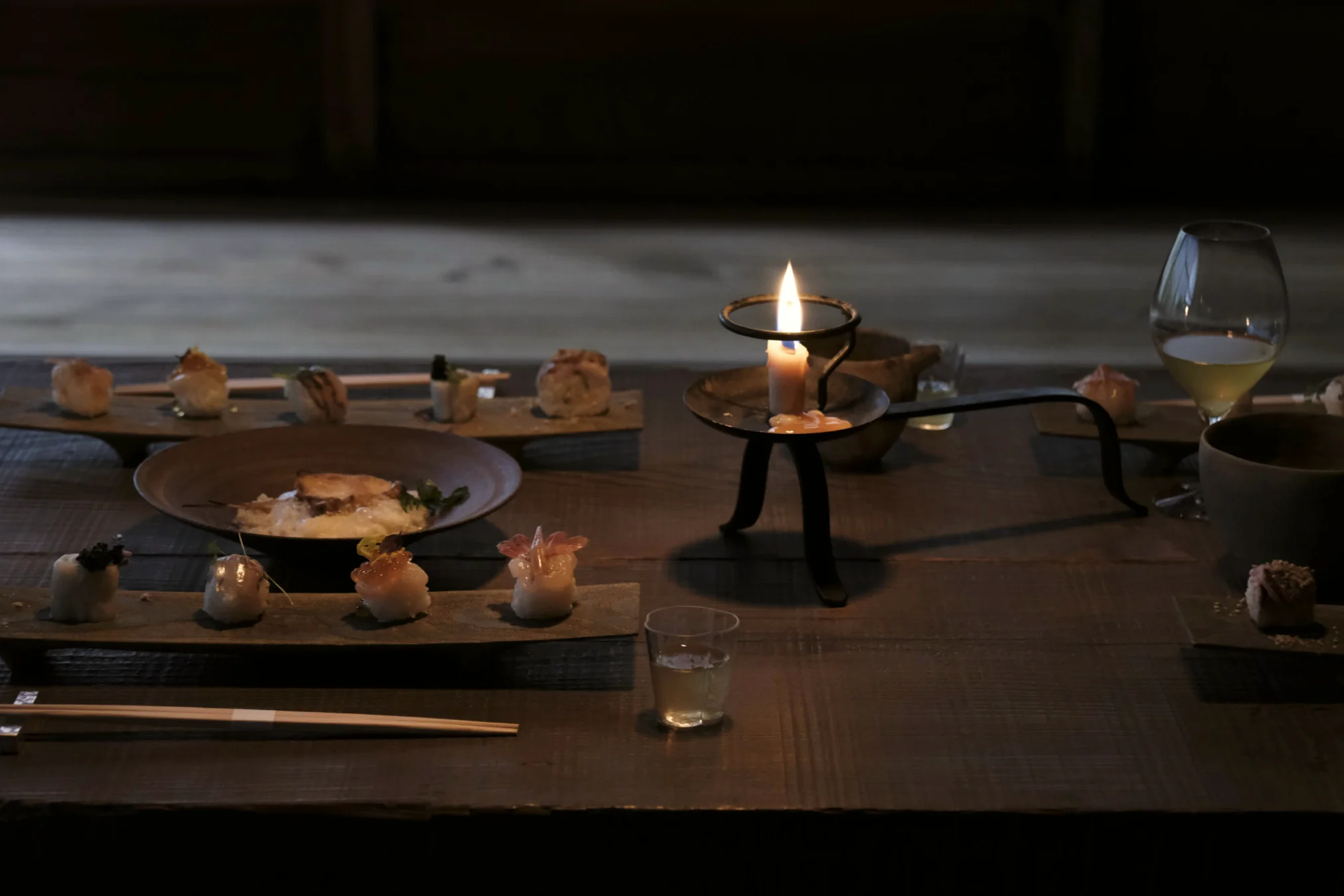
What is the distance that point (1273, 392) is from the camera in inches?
72.6

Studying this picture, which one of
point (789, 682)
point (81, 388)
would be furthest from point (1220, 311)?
point (81, 388)

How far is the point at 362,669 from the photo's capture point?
3.71 feet

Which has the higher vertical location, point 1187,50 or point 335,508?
point 1187,50

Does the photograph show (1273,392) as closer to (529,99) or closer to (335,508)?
(335,508)

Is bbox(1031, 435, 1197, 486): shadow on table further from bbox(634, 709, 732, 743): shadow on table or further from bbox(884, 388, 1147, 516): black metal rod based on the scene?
bbox(634, 709, 732, 743): shadow on table

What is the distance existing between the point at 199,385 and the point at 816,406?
69 cm

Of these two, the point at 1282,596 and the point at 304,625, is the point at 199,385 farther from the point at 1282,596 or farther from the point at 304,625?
the point at 1282,596

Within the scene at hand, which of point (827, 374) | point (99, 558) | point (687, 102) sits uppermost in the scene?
point (687, 102)

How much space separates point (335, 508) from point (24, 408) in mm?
516

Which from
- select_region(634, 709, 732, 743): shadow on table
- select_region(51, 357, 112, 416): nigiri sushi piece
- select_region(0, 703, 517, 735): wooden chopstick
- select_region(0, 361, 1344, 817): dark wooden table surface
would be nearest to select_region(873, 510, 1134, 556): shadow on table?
select_region(0, 361, 1344, 817): dark wooden table surface

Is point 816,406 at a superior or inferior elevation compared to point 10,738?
superior

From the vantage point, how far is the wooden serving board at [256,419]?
1551 mm

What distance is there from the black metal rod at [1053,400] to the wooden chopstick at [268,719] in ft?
1.53

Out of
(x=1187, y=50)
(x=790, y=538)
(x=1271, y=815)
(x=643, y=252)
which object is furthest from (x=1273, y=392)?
(x=1187, y=50)
